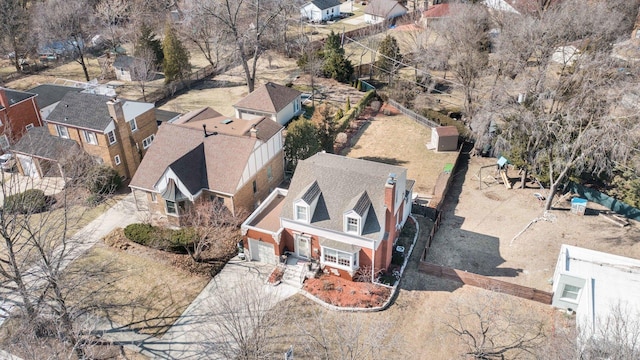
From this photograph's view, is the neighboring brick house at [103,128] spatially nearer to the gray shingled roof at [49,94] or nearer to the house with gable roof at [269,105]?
the gray shingled roof at [49,94]

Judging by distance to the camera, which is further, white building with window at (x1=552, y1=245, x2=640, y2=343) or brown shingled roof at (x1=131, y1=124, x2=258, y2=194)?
brown shingled roof at (x1=131, y1=124, x2=258, y2=194)

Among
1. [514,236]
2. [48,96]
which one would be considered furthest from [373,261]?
[48,96]

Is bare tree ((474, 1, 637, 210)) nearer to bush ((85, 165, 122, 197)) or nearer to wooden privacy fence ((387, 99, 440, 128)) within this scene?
wooden privacy fence ((387, 99, 440, 128))

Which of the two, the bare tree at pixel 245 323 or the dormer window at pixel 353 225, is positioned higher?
the dormer window at pixel 353 225

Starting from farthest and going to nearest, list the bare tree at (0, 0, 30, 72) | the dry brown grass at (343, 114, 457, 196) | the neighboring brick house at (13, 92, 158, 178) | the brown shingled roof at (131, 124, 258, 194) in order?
the bare tree at (0, 0, 30, 72) → the dry brown grass at (343, 114, 457, 196) → the neighboring brick house at (13, 92, 158, 178) → the brown shingled roof at (131, 124, 258, 194)

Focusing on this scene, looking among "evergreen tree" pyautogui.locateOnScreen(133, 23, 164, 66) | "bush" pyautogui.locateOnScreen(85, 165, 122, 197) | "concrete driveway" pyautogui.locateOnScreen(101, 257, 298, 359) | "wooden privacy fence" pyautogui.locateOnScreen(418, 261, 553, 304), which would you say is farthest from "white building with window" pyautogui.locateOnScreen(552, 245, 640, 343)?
"evergreen tree" pyautogui.locateOnScreen(133, 23, 164, 66)

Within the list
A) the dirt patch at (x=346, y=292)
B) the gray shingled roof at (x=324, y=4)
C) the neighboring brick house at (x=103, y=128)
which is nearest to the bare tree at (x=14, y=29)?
the neighboring brick house at (x=103, y=128)
